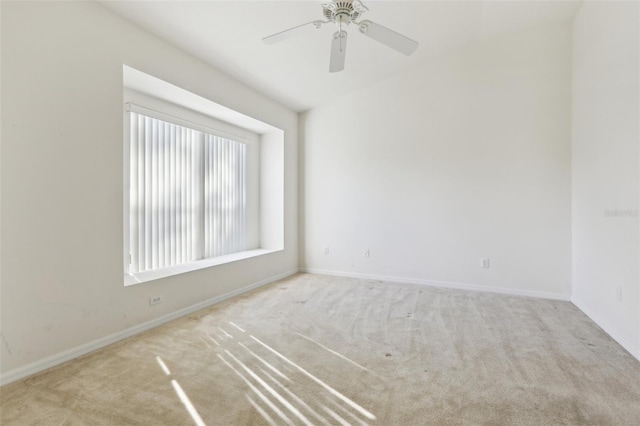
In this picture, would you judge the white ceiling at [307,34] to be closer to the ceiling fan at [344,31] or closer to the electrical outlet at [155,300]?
the ceiling fan at [344,31]

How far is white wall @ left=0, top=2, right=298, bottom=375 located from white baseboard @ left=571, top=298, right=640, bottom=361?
13.0 ft

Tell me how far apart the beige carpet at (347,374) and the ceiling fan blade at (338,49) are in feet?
7.68

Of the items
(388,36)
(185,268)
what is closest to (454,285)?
(388,36)

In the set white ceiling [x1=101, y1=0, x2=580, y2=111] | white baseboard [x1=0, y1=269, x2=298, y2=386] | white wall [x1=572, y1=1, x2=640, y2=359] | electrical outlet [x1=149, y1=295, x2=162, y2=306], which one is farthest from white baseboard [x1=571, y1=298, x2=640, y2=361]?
electrical outlet [x1=149, y1=295, x2=162, y2=306]

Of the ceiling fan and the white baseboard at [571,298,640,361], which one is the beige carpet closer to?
the white baseboard at [571,298,640,361]

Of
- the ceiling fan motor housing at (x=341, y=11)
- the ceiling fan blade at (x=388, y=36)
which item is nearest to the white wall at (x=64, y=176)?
the ceiling fan motor housing at (x=341, y=11)

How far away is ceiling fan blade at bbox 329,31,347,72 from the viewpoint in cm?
230

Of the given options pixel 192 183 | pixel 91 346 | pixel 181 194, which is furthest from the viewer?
pixel 192 183

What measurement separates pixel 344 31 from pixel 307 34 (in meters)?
1.11

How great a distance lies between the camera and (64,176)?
7.28 feet

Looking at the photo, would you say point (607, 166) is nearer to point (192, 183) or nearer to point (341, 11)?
Answer: point (341, 11)

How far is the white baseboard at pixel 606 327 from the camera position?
2.33 metres

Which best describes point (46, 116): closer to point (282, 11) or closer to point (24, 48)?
point (24, 48)

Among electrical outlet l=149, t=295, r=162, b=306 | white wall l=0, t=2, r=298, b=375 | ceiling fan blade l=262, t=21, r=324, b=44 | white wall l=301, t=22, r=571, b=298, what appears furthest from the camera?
white wall l=301, t=22, r=571, b=298
